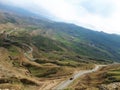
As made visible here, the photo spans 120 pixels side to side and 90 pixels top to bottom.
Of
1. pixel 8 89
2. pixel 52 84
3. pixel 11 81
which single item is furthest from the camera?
pixel 52 84

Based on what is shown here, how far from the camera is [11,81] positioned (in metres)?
180

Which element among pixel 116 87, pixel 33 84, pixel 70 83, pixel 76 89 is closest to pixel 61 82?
pixel 70 83

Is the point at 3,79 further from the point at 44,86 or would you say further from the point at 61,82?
the point at 61,82

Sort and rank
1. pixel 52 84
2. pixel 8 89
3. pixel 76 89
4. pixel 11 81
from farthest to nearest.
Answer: pixel 52 84 < pixel 11 81 < pixel 76 89 < pixel 8 89

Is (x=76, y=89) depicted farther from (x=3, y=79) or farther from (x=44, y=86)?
(x=3, y=79)

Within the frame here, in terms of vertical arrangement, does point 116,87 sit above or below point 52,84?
above

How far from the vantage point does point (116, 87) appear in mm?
164000

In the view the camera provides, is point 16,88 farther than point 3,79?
No

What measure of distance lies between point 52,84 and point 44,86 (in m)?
8.61

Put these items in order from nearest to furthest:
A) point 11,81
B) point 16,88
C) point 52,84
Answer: point 16,88
point 11,81
point 52,84

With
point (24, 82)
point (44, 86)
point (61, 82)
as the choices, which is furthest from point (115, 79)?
point (24, 82)

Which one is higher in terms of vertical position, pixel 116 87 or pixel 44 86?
pixel 116 87

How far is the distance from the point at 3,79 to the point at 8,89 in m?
35.2

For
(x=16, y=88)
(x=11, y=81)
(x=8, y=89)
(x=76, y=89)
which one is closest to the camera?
(x=8, y=89)
